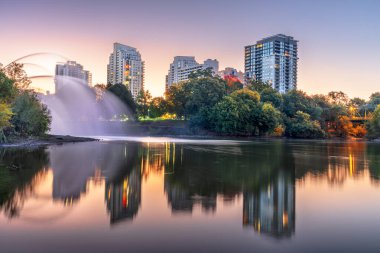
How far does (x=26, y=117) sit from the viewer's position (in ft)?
146

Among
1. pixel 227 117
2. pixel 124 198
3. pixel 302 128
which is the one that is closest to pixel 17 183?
pixel 124 198

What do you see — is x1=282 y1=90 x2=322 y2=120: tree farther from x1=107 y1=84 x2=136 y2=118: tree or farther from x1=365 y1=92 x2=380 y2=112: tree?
x1=107 y1=84 x2=136 y2=118: tree

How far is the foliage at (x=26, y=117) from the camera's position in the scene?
4456cm

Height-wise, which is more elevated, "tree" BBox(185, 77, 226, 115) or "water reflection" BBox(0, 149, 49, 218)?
"tree" BBox(185, 77, 226, 115)

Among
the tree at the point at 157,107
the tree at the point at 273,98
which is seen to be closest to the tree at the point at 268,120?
the tree at the point at 273,98

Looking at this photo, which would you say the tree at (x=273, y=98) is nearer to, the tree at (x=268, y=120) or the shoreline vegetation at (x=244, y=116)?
the shoreline vegetation at (x=244, y=116)

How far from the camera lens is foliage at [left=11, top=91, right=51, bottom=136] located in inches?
1754

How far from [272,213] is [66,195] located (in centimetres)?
771

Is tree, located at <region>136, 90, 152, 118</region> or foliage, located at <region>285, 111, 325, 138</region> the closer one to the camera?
foliage, located at <region>285, 111, 325, 138</region>

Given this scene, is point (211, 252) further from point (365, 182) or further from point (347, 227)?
point (365, 182)

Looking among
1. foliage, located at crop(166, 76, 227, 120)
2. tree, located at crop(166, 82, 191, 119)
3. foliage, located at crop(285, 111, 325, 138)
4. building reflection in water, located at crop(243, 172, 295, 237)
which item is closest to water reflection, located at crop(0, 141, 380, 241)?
building reflection in water, located at crop(243, 172, 295, 237)

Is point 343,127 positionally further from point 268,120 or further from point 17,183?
point 17,183

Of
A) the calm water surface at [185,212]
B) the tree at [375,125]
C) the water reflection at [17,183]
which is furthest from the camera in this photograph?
the tree at [375,125]

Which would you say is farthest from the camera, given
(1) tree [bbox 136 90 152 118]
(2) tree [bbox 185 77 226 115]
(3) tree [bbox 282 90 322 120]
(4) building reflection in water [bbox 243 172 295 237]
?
(1) tree [bbox 136 90 152 118]
